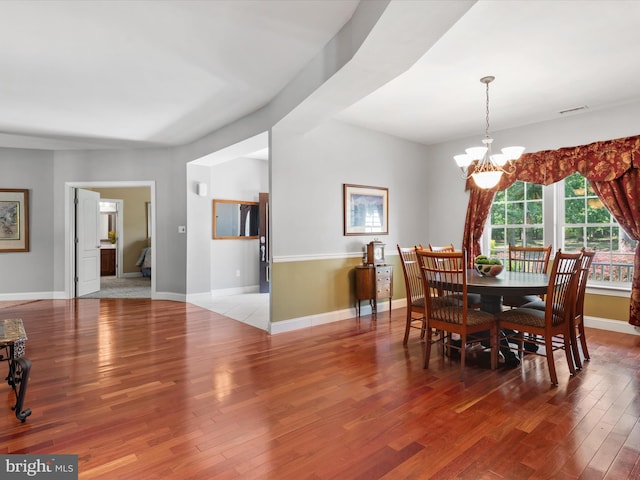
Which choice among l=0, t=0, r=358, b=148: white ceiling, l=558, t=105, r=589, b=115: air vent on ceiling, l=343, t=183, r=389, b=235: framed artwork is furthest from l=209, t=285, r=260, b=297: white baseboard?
l=558, t=105, r=589, b=115: air vent on ceiling

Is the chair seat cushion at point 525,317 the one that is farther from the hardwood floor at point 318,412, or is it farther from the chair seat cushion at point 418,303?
the chair seat cushion at point 418,303

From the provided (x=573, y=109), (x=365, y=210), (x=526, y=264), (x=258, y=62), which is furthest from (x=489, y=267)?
(x=258, y=62)

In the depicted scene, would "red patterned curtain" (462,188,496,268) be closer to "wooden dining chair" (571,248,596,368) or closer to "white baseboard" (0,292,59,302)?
"wooden dining chair" (571,248,596,368)

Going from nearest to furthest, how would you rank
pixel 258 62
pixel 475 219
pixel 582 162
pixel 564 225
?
pixel 258 62, pixel 582 162, pixel 564 225, pixel 475 219

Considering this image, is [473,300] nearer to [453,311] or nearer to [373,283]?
[453,311]

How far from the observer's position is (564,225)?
4832mm

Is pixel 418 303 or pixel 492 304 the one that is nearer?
pixel 492 304

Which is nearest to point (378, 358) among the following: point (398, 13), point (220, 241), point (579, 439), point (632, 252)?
point (579, 439)

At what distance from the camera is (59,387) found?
277 centimetres

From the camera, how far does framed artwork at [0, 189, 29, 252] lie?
6250 millimetres

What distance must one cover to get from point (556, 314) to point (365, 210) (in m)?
2.87

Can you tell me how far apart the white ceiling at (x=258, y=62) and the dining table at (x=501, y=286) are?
1888 millimetres

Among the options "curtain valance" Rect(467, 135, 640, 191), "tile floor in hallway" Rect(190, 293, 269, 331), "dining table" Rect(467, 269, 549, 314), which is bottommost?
"tile floor in hallway" Rect(190, 293, 269, 331)

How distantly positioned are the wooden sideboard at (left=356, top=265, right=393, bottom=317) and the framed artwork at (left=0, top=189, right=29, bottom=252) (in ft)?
18.7
